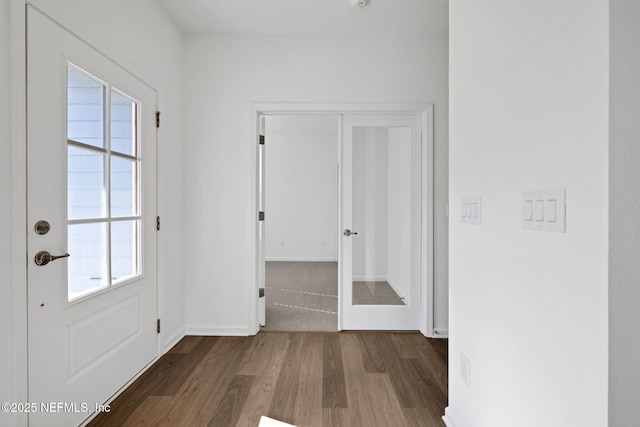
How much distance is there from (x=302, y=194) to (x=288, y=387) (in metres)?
5.43

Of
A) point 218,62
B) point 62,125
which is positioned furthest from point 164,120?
point 62,125

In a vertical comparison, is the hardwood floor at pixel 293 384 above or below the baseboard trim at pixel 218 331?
below

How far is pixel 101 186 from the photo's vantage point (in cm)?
190

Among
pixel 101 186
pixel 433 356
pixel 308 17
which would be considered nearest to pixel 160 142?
pixel 101 186

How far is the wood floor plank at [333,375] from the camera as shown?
77.4 inches

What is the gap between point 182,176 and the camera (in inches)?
117

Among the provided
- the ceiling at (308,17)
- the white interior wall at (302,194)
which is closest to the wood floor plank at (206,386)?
the ceiling at (308,17)

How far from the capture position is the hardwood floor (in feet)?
5.96

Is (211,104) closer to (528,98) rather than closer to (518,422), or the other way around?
(528,98)

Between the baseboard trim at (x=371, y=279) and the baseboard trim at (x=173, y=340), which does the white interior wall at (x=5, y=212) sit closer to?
the baseboard trim at (x=173, y=340)

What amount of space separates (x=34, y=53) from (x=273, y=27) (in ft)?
6.12

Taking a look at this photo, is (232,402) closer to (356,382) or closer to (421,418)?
(356,382)

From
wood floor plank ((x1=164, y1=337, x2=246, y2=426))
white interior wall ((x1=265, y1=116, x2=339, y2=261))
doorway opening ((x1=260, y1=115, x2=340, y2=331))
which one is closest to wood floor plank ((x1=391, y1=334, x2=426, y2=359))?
wood floor plank ((x1=164, y1=337, x2=246, y2=426))

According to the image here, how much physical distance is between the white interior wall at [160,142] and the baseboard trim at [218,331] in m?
0.13
